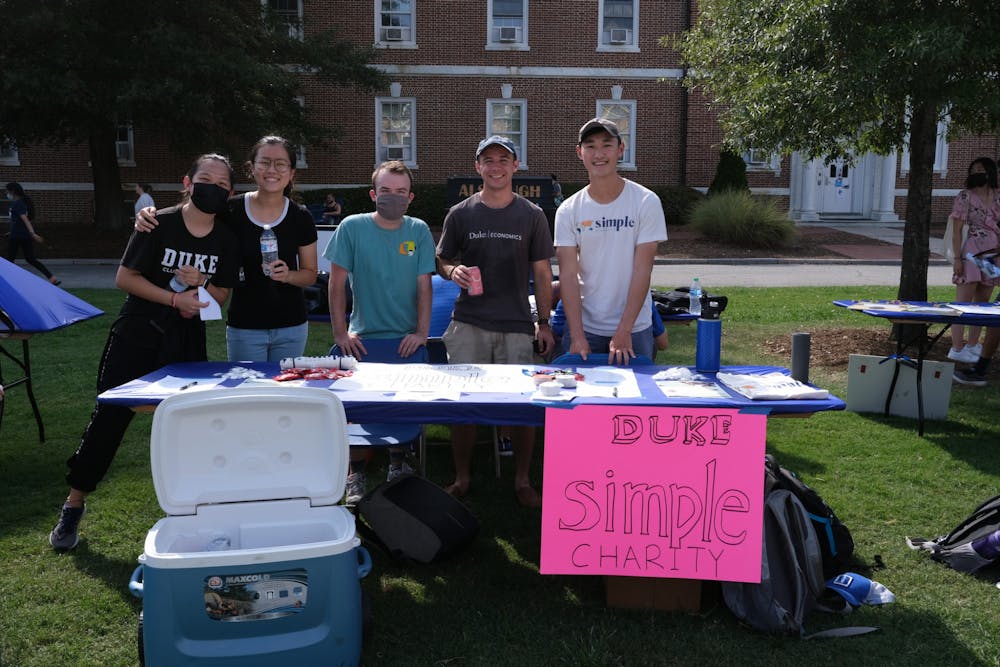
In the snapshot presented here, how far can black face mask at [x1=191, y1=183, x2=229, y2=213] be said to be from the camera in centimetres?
382

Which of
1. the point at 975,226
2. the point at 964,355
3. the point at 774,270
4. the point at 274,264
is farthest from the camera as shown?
the point at 774,270

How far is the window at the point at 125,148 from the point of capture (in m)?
25.0

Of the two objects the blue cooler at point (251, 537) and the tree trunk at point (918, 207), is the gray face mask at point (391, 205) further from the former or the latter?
the tree trunk at point (918, 207)

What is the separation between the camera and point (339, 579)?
9.15ft

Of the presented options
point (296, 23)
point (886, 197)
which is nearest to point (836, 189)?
point (886, 197)

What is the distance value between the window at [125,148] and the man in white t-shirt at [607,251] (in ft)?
78.5

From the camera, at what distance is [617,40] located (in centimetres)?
2505

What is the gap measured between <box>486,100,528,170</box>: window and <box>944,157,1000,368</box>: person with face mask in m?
18.1

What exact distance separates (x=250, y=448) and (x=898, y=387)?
5.01 meters

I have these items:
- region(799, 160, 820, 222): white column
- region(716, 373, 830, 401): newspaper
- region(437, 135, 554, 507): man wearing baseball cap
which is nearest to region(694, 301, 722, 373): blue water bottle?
region(716, 373, 830, 401): newspaper

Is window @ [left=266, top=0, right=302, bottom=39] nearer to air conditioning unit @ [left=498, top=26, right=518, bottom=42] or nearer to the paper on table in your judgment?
air conditioning unit @ [left=498, top=26, right=518, bottom=42]

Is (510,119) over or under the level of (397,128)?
over

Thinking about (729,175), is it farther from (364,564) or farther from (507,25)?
(364,564)

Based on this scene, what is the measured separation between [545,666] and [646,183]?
23.7 m
